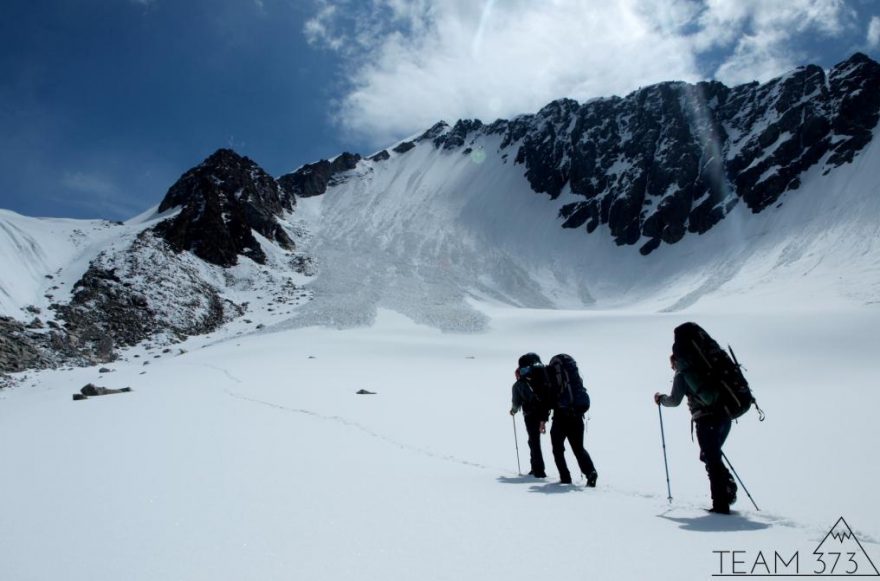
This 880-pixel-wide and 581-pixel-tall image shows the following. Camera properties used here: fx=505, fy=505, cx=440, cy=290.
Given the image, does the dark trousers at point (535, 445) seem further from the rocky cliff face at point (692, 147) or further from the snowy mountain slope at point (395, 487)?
the rocky cliff face at point (692, 147)

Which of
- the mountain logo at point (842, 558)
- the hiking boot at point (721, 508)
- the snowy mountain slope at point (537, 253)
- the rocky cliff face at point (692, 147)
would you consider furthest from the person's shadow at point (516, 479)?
the rocky cliff face at point (692, 147)

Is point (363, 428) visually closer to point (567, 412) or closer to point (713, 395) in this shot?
point (567, 412)

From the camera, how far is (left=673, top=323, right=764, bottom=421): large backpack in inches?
221

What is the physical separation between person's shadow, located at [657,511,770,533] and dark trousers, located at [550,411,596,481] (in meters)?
1.85

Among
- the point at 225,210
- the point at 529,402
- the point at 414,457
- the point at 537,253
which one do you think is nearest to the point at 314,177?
the point at 225,210

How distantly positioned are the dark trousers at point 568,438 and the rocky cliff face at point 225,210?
6536 centimetres

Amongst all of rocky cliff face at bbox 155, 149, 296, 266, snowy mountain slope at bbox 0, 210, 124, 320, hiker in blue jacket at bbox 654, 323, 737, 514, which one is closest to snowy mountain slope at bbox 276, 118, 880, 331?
rocky cliff face at bbox 155, 149, 296, 266

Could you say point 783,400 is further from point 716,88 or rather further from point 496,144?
point 496,144

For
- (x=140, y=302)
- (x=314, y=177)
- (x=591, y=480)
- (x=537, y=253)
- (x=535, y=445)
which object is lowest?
(x=591, y=480)

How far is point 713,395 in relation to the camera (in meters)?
5.68

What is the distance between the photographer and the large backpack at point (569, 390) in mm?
7492

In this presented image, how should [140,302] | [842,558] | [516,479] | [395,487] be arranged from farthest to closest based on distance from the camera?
[140,302]
[516,479]
[395,487]
[842,558]

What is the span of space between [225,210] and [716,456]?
3129 inches

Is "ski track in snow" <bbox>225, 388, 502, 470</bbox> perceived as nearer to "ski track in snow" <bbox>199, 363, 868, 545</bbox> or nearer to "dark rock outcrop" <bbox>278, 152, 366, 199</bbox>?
"ski track in snow" <bbox>199, 363, 868, 545</bbox>
